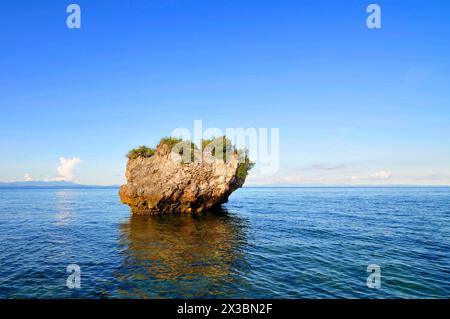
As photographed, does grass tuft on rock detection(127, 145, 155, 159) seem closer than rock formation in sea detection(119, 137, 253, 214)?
No

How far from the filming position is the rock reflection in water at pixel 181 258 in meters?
14.5

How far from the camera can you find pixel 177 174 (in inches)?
1487

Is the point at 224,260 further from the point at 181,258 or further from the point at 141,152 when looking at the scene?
the point at 141,152

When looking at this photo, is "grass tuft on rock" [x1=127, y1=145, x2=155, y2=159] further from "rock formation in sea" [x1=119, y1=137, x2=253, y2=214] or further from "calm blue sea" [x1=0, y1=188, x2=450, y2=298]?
"calm blue sea" [x1=0, y1=188, x2=450, y2=298]

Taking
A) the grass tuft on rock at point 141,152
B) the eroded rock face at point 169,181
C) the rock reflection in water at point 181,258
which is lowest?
the rock reflection in water at point 181,258

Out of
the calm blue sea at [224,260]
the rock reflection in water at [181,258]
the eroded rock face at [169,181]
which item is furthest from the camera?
the eroded rock face at [169,181]

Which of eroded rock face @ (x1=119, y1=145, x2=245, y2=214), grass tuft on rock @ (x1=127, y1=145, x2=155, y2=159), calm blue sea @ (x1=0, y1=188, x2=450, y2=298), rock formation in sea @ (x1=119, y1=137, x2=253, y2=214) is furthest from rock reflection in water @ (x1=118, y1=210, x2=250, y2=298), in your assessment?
grass tuft on rock @ (x1=127, y1=145, x2=155, y2=159)

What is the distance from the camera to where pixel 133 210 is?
41469 millimetres

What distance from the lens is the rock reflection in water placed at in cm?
1452

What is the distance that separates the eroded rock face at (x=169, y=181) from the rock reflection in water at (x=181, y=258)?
19.9 feet

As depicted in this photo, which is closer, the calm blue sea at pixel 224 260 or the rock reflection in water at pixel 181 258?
the calm blue sea at pixel 224 260

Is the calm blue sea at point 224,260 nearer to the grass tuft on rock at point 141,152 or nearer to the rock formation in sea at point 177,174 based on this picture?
the rock formation in sea at point 177,174

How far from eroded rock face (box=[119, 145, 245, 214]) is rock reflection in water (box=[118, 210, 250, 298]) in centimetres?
605

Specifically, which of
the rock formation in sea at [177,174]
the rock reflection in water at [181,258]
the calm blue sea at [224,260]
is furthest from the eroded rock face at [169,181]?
the calm blue sea at [224,260]
